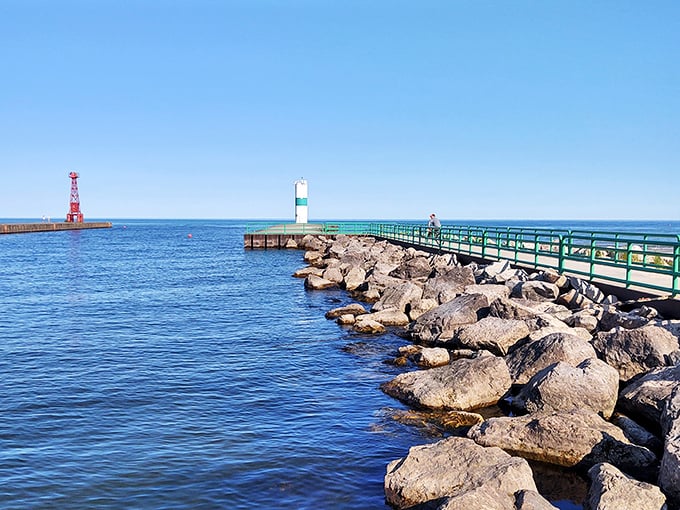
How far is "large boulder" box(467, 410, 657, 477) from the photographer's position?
258 inches

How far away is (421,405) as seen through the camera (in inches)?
345

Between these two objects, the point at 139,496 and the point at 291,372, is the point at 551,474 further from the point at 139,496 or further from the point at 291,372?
the point at 291,372

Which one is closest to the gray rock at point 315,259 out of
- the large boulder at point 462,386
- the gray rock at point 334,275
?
the gray rock at point 334,275

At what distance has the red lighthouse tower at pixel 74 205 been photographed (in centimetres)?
9894

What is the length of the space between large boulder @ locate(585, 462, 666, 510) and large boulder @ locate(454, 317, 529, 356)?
5400 millimetres

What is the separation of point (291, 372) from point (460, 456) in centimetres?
552

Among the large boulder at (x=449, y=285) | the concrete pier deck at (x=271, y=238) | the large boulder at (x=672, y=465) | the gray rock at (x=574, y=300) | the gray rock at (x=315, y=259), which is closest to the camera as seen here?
the large boulder at (x=672, y=465)

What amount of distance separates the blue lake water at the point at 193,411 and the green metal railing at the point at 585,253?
4996mm

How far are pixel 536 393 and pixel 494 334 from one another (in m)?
3.30

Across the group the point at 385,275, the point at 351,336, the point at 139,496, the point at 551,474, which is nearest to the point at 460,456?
the point at 551,474

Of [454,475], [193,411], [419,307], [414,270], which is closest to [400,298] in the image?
[419,307]

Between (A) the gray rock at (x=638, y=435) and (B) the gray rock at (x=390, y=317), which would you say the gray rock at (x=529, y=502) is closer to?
(A) the gray rock at (x=638, y=435)

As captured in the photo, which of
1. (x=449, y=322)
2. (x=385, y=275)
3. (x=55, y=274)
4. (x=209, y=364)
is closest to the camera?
(x=209, y=364)

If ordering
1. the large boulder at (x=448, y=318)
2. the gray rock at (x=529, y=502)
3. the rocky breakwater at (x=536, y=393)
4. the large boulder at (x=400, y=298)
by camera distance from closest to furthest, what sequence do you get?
the gray rock at (x=529, y=502)
the rocky breakwater at (x=536, y=393)
the large boulder at (x=448, y=318)
the large boulder at (x=400, y=298)
